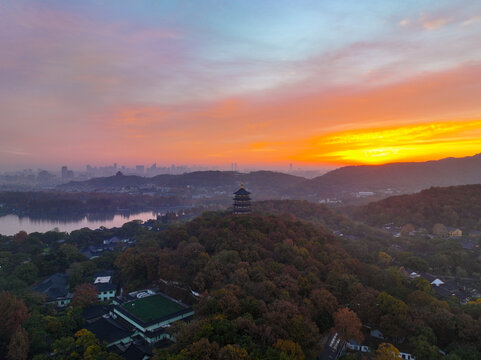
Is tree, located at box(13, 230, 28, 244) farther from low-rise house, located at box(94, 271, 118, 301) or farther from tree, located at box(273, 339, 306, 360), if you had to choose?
tree, located at box(273, 339, 306, 360)

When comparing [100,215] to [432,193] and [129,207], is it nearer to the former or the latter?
[129,207]

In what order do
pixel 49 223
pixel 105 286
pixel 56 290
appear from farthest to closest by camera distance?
pixel 49 223
pixel 105 286
pixel 56 290

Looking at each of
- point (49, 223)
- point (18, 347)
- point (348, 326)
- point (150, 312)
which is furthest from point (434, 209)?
point (49, 223)

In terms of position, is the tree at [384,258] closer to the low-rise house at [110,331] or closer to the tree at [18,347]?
the low-rise house at [110,331]

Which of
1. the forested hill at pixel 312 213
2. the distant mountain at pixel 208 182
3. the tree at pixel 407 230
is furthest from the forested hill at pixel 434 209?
the distant mountain at pixel 208 182

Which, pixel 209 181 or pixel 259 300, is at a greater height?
pixel 209 181

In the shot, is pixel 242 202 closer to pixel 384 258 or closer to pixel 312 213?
pixel 384 258
